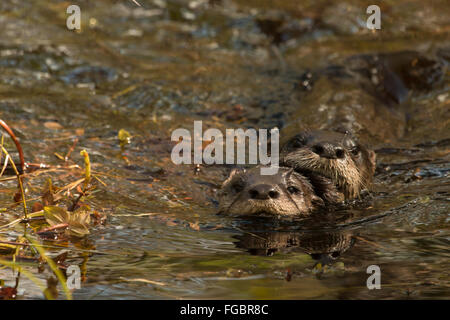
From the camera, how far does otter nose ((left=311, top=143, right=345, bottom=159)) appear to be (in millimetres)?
4605

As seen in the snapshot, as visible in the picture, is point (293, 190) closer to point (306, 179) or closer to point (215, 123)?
point (306, 179)

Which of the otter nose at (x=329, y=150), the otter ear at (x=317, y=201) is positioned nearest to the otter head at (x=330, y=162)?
the otter nose at (x=329, y=150)

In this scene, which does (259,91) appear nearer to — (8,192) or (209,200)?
(209,200)

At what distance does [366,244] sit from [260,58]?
4837 mm

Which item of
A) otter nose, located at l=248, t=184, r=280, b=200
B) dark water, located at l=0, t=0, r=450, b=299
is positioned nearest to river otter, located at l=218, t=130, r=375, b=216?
otter nose, located at l=248, t=184, r=280, b=200

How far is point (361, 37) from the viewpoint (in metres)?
8.85

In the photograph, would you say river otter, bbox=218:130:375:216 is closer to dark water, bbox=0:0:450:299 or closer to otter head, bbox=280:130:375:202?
otter head, bbox=280:130:375:202

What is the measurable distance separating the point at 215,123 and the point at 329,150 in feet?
6.27

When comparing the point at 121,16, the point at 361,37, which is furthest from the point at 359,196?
the point at 121,16

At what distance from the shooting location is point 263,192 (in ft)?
12.8

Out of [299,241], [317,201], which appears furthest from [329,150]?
[299,241]

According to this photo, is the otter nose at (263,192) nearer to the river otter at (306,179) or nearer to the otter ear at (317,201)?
the river otter at (306,179)

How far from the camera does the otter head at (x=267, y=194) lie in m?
3.94
